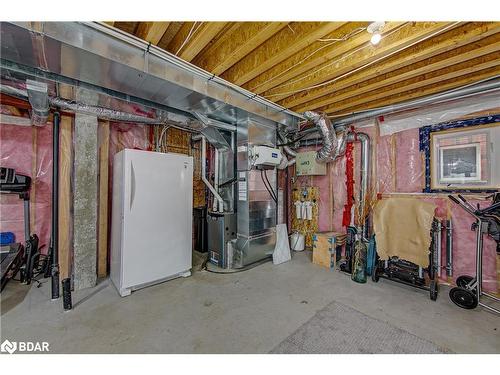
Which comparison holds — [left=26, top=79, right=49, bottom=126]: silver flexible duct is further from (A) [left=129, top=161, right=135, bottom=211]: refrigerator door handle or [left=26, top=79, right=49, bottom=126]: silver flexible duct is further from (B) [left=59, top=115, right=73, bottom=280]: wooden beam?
(A) [left=129, top=161, right=135, bottom=211]: refrigerator door handle

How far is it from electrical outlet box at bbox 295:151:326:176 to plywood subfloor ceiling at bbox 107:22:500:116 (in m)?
1.38

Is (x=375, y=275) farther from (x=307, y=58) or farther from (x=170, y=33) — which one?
(x=170, y=33)

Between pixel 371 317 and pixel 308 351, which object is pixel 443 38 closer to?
pixel 371 317

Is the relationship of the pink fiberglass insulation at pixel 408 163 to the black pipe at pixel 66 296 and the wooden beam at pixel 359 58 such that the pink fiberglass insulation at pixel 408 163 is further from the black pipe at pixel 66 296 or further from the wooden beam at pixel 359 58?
the black pipe at pixel 66 296

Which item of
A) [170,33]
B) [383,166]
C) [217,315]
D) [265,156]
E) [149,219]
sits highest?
[170,33]

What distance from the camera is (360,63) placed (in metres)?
2.25

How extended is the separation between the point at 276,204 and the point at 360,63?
2.55 m

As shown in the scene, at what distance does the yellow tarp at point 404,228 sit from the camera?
2.83 m

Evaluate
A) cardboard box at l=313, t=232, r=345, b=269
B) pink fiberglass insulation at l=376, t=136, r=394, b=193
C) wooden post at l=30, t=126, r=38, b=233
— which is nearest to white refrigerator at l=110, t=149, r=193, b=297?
wooden post at l=30, t=126, r=38, b=233

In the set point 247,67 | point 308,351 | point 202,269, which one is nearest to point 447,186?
point 308,351

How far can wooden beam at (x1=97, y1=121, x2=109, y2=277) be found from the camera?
307 cm

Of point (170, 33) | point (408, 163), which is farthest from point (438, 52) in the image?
point (170, 33)

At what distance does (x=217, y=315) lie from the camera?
7.39 ft

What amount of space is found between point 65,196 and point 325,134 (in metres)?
3.72
